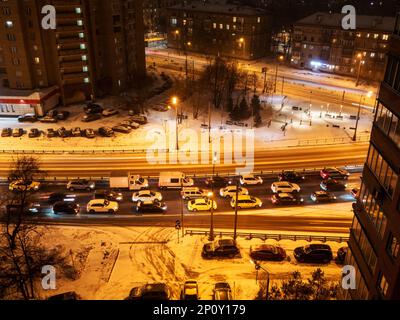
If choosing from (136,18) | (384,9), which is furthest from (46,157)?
(384,9)

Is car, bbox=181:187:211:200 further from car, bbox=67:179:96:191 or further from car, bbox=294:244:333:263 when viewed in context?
car, bbox=294:244:333:263

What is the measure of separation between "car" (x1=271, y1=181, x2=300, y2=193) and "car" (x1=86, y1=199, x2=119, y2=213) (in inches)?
668

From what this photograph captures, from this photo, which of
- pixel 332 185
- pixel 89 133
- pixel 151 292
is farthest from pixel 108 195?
pixel 332 185

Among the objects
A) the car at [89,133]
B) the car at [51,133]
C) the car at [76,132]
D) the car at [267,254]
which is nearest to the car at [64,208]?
the car at [267,254]

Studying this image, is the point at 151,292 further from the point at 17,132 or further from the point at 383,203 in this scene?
the point at 17,132

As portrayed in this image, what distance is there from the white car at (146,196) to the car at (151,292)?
1323 centimetres

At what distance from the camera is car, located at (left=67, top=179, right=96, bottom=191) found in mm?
42031

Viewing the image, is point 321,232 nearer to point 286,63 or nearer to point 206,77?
point 206,77

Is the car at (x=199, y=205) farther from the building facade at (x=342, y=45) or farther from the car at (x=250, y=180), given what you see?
the building facade at (x=342, y=45)

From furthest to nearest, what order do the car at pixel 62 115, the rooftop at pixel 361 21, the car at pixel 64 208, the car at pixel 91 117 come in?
the rooftop at pixel 361 21, the car at pixel 62 115, the car at pixel 91 117, the car at pixel 64 208

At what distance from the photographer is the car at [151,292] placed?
86.2 ft

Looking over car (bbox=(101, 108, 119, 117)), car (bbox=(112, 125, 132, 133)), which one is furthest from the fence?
car (bbox=(101, 108, 119, 117))

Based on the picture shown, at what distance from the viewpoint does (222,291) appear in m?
26.4

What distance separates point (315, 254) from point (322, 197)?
10.5m
